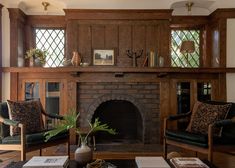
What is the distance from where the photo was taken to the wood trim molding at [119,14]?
394 centimetres

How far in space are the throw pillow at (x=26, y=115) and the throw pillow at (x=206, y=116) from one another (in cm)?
190

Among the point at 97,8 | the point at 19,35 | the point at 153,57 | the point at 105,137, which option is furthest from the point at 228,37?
the point at 19,35

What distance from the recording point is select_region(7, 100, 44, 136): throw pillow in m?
2.88

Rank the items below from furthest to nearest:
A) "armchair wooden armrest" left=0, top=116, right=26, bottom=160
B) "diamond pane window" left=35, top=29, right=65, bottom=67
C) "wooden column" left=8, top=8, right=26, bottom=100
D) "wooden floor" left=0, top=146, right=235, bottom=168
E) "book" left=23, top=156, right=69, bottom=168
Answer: "diamond pane window" left=35, top=29, right=65, bottom=67, "wooden column" left=8, top=8, right=26, bottom=100, "wooden floor" left=0, top=146, right=235, bottom=168, "armchair wooden armrest" left=0, top=116, right=26, bottom=160, "book" left=23, top=156, right=69, bottom=168

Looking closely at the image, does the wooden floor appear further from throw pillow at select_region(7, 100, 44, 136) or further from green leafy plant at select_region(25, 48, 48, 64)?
green leafy plant at select_region(25, 48, 48, 64)

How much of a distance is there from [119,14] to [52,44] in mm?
1274

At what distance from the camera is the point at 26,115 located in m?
2.97

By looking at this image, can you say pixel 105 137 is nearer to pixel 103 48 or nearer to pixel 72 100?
pixel 72 100

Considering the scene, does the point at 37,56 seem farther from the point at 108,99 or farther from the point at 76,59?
the point at 108,99

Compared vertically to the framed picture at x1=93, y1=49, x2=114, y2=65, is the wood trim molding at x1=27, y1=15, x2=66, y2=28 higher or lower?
higher

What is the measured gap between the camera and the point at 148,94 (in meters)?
3.96

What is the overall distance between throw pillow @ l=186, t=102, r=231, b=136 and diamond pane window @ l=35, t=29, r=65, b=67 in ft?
7.87

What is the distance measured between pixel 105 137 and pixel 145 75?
1255 mm

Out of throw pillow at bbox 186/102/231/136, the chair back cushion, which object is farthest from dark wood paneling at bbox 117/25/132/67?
the chair back cushion
